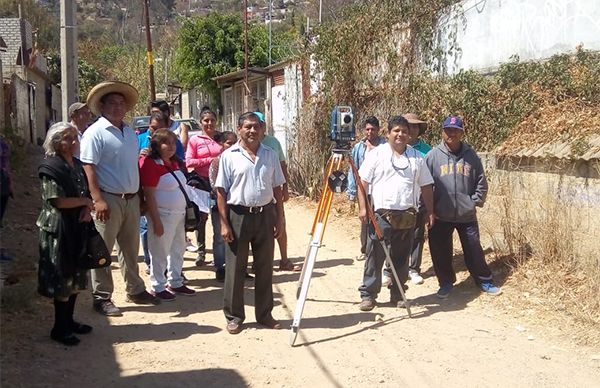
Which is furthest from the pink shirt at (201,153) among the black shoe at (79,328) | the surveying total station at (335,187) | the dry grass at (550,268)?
the dry grass at (550,268)

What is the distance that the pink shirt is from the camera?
709 centimetres

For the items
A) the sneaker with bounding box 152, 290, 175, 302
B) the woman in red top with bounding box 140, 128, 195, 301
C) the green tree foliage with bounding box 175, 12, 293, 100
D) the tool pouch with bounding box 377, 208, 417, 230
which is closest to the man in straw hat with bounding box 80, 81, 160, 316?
the woman in red top with bounding box 140, 128, 195, 301

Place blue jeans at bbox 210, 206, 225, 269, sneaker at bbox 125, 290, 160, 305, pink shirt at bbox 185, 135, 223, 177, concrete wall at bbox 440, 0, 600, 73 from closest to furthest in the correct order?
sneaker at bbox 125, 290, 160, 305 → blue jeans at bbox 210, 206, 225, 269 → pink shirt at bbox 185, 135, 223, 177 → concrete wall at bbox 440, 0, 600, 73

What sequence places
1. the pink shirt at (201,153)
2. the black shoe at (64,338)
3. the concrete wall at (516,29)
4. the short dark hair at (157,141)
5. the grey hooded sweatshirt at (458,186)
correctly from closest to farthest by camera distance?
the black shoe at (64,338)
the short dark hair at (157,141)
the grey hooded sweatshirt at (458,186)
the pink shirt at (201,153)
the concrete wall at (516,29)

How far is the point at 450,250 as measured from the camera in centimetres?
643

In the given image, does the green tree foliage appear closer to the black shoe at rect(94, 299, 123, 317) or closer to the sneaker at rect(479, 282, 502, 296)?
the sneaker at rect(479, 282, 502, 296)

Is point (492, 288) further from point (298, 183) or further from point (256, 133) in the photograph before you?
point (298, 183)

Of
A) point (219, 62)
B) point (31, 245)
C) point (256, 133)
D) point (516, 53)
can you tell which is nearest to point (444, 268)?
point (256, 133)

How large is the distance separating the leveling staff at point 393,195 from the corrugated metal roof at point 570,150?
1447mm

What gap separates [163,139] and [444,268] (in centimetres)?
302

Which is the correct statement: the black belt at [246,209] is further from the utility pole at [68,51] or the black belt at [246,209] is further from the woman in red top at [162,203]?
the utility pole at [68,51]

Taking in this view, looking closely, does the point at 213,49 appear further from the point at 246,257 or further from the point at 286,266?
the point at 246,257

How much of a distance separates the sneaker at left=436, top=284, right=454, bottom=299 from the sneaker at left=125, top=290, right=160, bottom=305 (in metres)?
2.75

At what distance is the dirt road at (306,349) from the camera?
4.33 m
